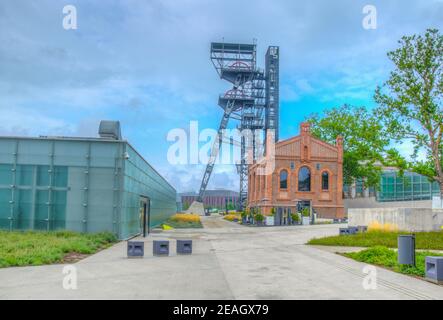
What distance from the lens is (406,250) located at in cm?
1362

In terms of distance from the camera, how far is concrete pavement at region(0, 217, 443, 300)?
9617 millimetres

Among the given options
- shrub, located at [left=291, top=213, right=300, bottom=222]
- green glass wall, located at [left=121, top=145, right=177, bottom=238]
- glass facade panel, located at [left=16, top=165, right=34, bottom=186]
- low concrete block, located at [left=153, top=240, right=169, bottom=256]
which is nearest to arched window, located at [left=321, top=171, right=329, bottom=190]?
shrub, located at [left=291, top=213, right=300, bottom=222]

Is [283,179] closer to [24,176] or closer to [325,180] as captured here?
[325,180]

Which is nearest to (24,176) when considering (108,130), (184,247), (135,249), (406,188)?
(108,130)

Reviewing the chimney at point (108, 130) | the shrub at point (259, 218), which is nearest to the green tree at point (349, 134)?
the shrub at point (259, 218)

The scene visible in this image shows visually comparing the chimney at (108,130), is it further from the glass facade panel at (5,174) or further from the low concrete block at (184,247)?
the low concrete block at (184,247)

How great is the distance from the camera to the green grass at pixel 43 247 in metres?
14.4

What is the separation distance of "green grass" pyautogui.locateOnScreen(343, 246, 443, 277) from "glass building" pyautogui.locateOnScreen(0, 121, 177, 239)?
13055 millimetres

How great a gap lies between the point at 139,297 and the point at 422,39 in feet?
71.6

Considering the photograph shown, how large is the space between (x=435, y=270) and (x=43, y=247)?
1316 cm

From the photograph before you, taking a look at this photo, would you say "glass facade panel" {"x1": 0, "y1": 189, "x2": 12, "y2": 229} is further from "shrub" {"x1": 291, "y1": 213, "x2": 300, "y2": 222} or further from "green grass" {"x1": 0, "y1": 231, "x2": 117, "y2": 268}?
"shrub" {"x1": 291, "y1": 213, "x2": 300, "y2": 222}
